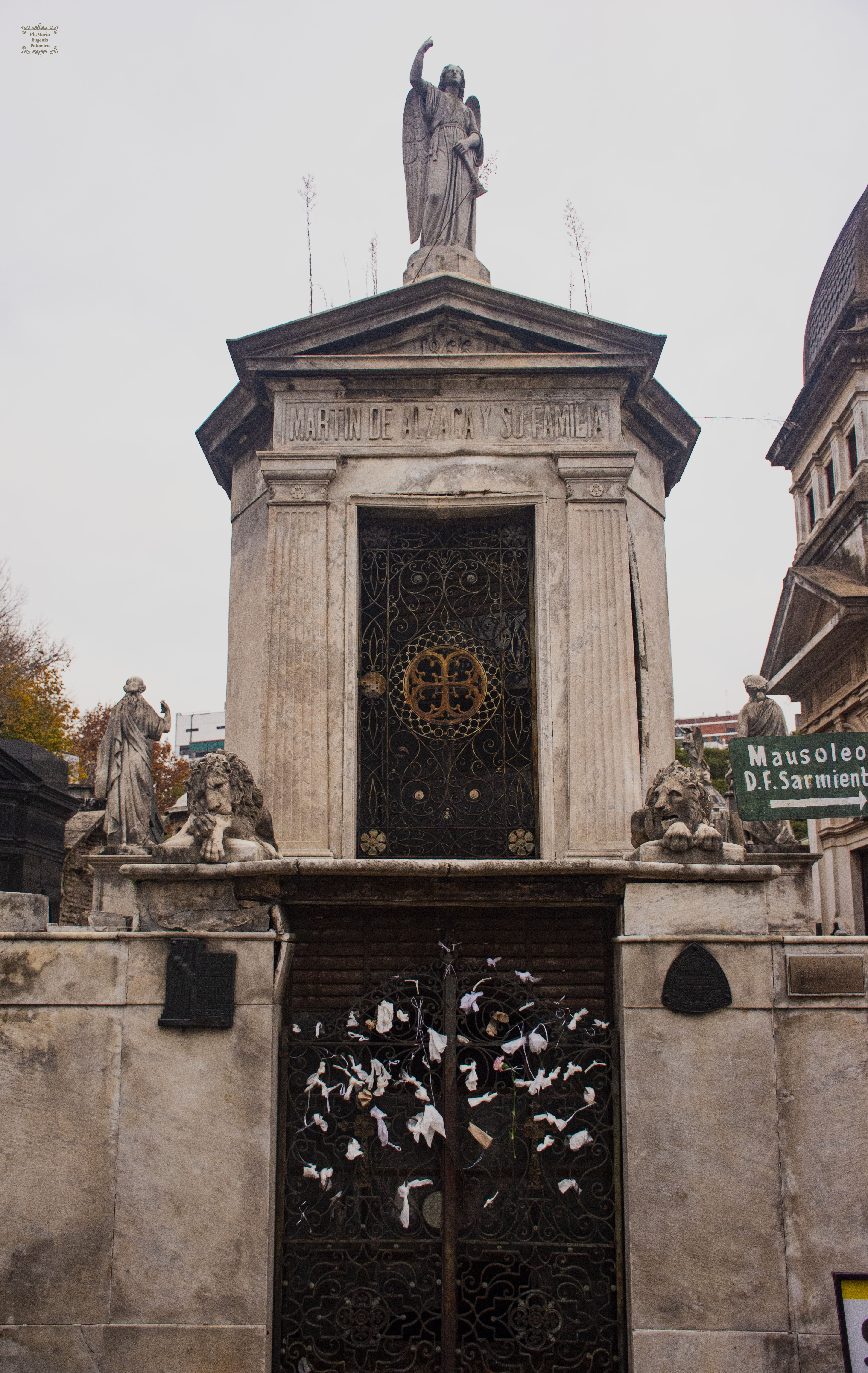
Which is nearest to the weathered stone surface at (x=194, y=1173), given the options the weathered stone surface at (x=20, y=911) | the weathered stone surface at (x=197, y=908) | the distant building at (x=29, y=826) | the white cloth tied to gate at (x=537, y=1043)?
the weathered stone surface at (x=197, y=908)

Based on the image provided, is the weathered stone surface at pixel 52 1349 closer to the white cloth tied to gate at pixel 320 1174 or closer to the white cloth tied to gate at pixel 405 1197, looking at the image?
the white cloth tied to gate at pixel 320 1174

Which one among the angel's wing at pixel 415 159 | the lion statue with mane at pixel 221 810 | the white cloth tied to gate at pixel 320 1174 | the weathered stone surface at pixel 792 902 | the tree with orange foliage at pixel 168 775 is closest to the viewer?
the white cloth tied to gate at pixel 320 1174

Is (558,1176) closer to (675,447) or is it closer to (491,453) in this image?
(491,453)

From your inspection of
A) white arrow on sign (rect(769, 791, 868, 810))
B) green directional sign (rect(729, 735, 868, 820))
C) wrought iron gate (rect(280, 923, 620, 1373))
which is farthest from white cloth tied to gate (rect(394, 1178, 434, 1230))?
white arrow on sign (rect(769, 791, 868, 810))

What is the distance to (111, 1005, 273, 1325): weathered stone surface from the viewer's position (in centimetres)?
688

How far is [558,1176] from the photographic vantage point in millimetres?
7477

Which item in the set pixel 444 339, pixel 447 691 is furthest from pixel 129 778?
pixel 444 339

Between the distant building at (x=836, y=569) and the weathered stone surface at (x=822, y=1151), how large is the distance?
18.6 metres

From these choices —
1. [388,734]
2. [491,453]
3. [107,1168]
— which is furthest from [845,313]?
[107,1168]

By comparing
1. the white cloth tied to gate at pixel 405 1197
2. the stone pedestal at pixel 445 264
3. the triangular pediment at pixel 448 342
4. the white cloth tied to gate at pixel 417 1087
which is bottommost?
the white cloth tied to gate at pixel 405 1197

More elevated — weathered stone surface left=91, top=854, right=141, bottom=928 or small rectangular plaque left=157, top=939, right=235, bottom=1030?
weathered stone surface left=91, top=854, right=141, bottom=928

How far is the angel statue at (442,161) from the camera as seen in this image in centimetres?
1427

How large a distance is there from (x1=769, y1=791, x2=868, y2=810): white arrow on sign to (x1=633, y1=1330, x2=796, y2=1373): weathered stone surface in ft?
11.0

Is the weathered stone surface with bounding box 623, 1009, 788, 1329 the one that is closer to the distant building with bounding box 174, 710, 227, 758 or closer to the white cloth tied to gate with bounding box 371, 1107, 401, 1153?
the white cloth tied to gate with bounding box 371, 1107, 401, 1153
